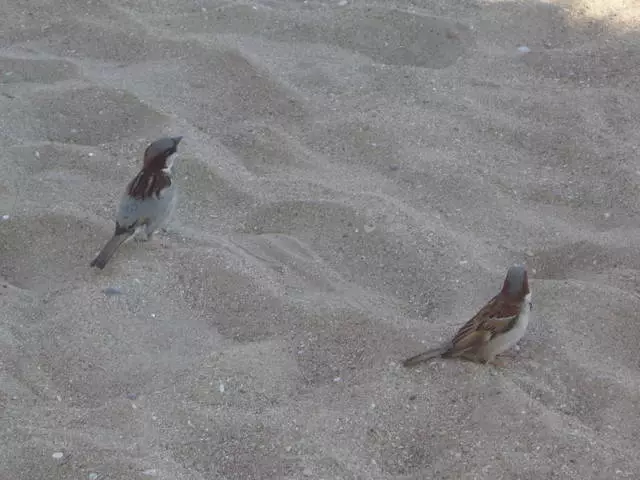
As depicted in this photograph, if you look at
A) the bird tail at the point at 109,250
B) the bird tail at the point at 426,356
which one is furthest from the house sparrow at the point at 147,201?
the bird tail at the point at 426,356

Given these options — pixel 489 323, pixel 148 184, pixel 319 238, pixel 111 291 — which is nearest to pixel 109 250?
pixel 111 291

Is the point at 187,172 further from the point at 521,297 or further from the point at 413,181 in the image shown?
the point at 521,297

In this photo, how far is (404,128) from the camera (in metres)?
6.23

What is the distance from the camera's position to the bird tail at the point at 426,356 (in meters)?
4.38

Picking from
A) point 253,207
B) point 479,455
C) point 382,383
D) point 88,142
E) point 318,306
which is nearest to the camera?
point 479,455

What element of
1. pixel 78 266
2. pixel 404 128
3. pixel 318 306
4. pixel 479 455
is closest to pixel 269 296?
pixel 318 306

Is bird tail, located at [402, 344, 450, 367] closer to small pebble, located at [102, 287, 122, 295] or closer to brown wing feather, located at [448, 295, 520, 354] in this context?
brown wing feather, located at [448, 295, 520, 354]

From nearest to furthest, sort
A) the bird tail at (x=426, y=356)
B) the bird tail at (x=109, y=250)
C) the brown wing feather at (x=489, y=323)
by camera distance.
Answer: the brown wing feather at (x=489, y=323), the bird tail at (x=426, y=356), the bird tail at (x=109, y=250)

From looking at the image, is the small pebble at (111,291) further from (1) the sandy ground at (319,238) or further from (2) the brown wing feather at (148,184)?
(2) the brown wing feather at (148,184)

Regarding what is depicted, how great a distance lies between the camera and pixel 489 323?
14.1 ft

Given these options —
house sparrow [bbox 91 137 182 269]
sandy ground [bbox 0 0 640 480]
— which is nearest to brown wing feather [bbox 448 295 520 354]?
sandy ground [bbox 0 0 640 480]

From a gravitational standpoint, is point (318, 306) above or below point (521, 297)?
below

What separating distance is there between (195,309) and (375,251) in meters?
1.00

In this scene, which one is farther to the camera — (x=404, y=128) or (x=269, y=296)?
(x=404, y=128)
